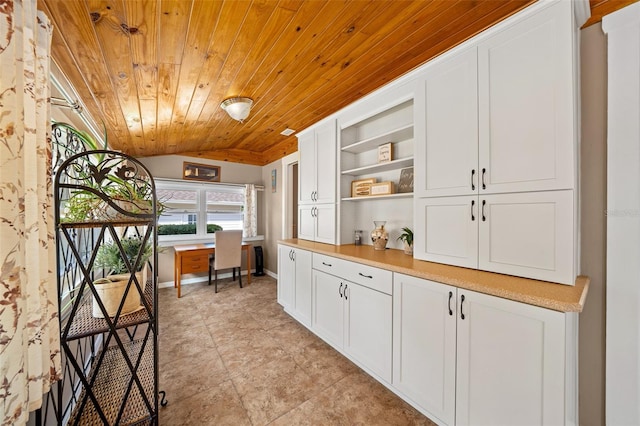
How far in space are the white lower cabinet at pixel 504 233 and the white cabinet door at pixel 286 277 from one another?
164 cm

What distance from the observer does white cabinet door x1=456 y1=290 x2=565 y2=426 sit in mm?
1073

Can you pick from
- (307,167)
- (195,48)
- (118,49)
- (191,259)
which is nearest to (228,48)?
(195,48)

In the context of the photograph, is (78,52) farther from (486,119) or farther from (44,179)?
(486,119)

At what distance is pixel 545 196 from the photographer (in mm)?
1274

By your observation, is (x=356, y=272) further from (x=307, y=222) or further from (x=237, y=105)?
(x=237, y=105)

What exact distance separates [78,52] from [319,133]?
2.03 meters

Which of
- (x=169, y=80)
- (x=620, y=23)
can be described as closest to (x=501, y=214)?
(x=620, y=23)

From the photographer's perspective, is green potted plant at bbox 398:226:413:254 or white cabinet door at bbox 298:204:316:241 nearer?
green potted plant at bbox 398:226:413:254

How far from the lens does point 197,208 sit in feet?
15.1

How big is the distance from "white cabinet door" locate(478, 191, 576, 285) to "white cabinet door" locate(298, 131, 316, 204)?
190 cm

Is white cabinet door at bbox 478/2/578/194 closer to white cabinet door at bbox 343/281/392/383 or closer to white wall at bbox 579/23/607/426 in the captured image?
white wall at bbox 579/23/607/426

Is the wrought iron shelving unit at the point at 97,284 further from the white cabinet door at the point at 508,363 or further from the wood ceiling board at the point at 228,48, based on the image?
the white cabinet door at the point at 508,363

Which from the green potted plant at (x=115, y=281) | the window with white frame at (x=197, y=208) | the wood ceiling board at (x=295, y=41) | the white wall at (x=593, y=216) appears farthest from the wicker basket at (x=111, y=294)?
the window with white frame at (x=197, y=208)

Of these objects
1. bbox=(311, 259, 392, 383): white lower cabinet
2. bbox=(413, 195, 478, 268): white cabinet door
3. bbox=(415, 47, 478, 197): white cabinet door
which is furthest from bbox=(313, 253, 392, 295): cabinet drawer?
bbox=(415, 47, 478, 197): white cabinet door
